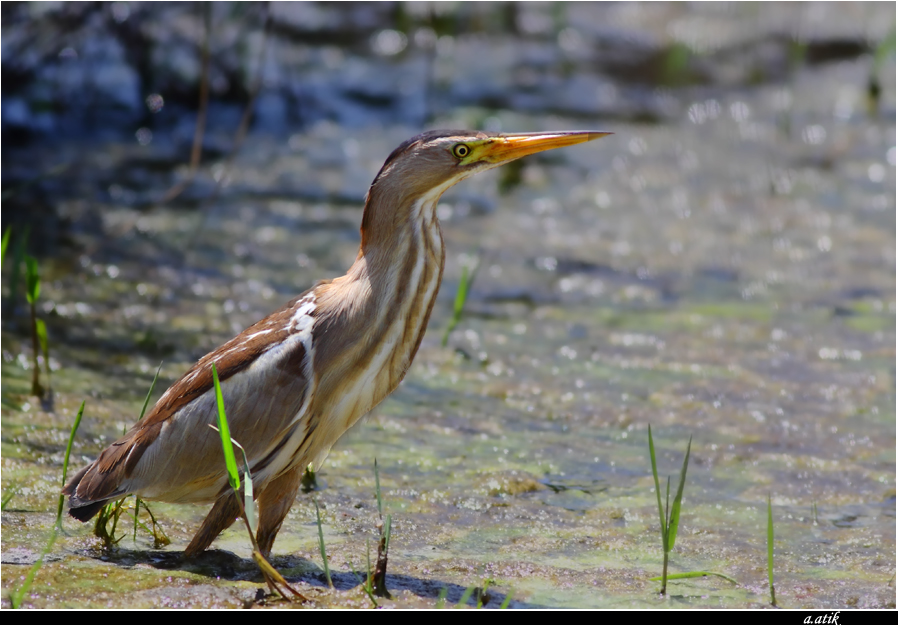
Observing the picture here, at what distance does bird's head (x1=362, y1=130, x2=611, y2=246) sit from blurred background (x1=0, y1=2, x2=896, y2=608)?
99cm

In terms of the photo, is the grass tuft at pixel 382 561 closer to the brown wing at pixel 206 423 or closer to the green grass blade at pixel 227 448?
the green grass blade at pixel 227 448

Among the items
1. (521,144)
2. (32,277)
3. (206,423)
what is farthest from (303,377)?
(32,277)

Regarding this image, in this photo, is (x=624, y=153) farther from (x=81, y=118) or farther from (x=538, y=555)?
(x=538, y=555)

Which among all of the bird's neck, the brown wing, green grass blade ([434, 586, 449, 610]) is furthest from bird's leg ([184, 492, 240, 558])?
green grass blade ([434, 586, 449, 610])

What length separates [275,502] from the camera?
3.26 meters

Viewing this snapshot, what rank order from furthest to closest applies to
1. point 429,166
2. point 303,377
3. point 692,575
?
point 429,166 → point 303,377 → point 692,575

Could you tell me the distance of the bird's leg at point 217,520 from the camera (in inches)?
124

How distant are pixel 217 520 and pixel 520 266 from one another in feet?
12.5

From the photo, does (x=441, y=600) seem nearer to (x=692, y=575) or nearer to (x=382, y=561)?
(x=382, y=561)

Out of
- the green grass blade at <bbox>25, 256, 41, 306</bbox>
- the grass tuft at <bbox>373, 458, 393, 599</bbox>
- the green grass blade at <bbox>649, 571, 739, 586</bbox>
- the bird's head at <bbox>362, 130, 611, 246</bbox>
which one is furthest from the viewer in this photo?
the green grass blade at <bbox>25, 256, 41, 306</bbox>

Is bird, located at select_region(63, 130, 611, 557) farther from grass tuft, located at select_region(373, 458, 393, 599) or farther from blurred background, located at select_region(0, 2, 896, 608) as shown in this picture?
grass tuft, located at select_region(373, 458, 393, 599)

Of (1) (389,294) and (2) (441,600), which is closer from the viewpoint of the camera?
(2) (441,600)

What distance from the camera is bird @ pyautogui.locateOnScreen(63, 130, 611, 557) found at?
318 cm

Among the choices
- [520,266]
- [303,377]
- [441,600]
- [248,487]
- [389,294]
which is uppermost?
[520,266]
